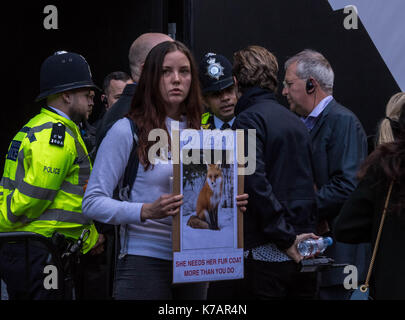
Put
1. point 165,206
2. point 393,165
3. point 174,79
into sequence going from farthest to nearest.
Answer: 1. point 174,79
2. point 165,206
3. point 393,165

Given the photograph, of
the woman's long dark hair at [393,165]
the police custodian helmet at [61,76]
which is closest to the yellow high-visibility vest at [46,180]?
the police custodian helmet at [61,76]

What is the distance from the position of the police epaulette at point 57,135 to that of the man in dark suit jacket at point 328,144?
1.55 metres

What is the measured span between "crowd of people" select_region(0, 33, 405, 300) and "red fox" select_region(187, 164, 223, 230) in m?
0.10

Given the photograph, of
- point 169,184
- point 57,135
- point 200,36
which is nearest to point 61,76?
point 57,135

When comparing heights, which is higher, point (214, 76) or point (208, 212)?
point (214, 76)

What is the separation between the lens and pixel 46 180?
303 centimetres

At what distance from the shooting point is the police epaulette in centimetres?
309

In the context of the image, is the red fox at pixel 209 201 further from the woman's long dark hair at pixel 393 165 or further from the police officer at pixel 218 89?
the police officer at pixel 218 89

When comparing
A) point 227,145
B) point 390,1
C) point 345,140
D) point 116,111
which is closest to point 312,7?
point 390,1

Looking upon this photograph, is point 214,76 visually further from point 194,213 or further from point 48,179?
point 194,213

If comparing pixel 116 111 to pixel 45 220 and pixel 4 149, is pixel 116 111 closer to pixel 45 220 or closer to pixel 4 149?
pixel 45 220

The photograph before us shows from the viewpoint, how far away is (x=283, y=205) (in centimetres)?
290

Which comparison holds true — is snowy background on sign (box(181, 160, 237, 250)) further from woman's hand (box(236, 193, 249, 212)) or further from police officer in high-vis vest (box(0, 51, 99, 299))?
police officer in high-vis vest (box(0, 51, 99, 299))

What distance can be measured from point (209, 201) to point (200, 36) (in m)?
3.49
